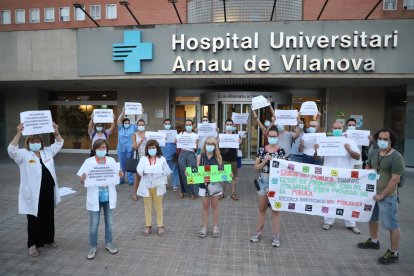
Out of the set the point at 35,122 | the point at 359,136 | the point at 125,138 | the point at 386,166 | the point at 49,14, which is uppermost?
the point at 49,14

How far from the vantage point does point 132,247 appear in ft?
15.2

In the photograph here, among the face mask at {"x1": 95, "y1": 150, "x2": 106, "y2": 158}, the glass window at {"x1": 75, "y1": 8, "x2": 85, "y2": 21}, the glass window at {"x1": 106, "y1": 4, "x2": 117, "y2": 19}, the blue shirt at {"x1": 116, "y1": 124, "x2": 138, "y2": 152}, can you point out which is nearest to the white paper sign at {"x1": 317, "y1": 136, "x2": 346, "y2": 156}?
the face mask at {"x1": 95, "y1": 150, "x2": 106, "y2": 158}

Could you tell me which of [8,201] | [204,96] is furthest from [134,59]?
[8,201]

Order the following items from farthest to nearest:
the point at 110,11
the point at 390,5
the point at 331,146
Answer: the point at 110,11 → the point at 390,5 → the point at 331,146

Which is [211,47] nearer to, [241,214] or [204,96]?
[204,96]

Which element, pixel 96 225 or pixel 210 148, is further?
pixel 210 148

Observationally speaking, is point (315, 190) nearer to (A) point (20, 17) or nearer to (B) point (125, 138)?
(B) point (125, 138)

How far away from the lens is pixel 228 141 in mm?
7066

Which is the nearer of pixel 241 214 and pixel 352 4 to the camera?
pixel 241 214

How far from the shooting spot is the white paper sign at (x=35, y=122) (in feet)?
13.5

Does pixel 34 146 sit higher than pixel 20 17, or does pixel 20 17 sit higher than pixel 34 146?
pixel 20 17

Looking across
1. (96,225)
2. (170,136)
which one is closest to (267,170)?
(96,225)

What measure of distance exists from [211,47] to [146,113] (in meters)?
5.21

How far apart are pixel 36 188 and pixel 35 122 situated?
943 mm
